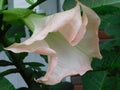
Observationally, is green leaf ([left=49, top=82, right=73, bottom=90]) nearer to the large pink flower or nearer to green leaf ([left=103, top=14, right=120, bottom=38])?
green leaf ([left=103, top=14, right=120, bottom=38])

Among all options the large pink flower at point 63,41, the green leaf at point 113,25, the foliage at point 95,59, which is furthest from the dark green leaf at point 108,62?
the large pink flower at point 63,41

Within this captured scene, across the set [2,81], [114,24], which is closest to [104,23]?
[114,24]

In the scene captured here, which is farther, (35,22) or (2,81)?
(2,81)

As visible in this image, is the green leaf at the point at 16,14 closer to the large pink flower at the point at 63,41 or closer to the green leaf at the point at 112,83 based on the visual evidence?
the large pink flower at the point at 63,41

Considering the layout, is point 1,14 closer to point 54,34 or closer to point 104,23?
point 54,34

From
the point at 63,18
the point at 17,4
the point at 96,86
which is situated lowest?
the point at 96,86

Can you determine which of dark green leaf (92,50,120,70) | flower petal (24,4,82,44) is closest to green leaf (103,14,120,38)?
dark green leaf (92,50,120,70)

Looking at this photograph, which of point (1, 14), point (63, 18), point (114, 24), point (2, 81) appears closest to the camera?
point (63, 18)
